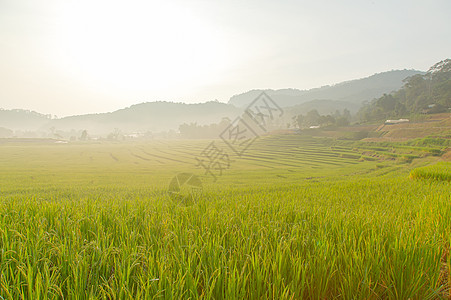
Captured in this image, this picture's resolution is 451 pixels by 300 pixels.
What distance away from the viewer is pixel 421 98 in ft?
314

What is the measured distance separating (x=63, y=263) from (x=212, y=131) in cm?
17374

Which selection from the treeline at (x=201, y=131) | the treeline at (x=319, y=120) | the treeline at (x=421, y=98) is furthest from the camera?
the treeline at (x=201, y=131)

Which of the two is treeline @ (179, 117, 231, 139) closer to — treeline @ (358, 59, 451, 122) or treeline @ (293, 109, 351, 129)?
treeline @ (293, 109, 351, 129)

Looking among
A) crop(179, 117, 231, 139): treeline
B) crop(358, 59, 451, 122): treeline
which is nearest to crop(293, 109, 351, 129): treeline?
crop(358, 59, 451, 122): treeline

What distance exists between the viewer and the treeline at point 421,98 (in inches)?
3393

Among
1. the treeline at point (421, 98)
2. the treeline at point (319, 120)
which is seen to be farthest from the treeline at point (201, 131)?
the treeline at point (421, 98)

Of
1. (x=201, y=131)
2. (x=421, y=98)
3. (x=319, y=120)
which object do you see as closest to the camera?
(x=421, y=98)

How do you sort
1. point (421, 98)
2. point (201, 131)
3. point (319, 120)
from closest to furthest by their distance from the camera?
point (421, 98), point (319, 120), point (201, 131)

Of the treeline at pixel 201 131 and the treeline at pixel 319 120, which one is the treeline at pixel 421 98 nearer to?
the treeline at pixel 319 120

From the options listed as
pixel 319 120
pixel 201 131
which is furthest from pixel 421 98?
pixel 201 131

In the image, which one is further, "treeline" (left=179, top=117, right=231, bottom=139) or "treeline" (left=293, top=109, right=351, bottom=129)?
A: "treeline" (left=179, top=117, right=231, bottom=139)

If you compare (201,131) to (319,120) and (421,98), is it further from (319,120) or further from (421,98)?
(421,98)

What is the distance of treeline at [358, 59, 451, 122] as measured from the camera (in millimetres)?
86194

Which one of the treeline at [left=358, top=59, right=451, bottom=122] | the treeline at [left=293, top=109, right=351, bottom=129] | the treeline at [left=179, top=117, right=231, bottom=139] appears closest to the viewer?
the treeline at [left=358, top=59, right=451, bottom=122]
